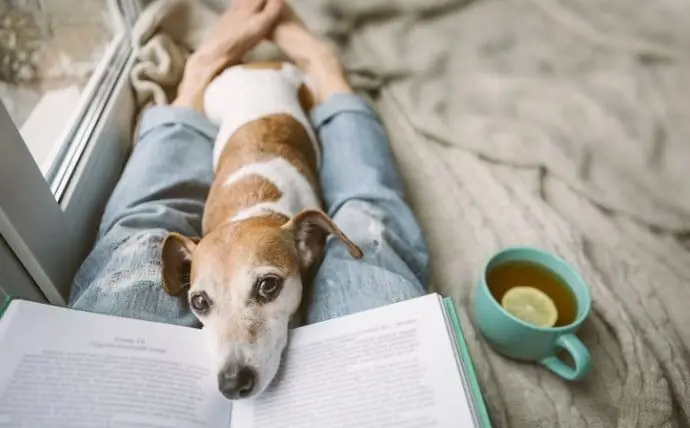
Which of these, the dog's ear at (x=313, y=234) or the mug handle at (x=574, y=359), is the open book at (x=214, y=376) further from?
the mug handle at (x=574, y=359)

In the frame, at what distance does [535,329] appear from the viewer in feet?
2.73

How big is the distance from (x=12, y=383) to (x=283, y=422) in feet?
0.95

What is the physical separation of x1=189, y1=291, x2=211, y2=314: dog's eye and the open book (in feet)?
0.12

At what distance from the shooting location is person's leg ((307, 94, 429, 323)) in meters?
0.82

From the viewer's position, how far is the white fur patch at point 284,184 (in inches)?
36.1

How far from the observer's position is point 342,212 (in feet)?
3.23

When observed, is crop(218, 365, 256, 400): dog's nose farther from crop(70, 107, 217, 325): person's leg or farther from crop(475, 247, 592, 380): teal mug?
crop(475, 247, 592, 380): teal mug

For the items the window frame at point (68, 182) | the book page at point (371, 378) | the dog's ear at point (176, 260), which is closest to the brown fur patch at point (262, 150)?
the dog's ear at point (176, 260)

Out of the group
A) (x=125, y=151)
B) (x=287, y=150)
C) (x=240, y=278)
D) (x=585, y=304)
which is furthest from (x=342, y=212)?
(x=125, y=151)

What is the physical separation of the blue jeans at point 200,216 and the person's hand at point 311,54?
0.08 meters

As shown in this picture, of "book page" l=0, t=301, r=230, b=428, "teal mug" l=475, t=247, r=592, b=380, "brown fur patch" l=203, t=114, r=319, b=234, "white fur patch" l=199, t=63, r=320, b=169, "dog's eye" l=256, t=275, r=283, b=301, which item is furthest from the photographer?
"white fur patch" l=199, t=63, r=320, b=169

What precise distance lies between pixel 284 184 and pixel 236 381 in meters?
0.40

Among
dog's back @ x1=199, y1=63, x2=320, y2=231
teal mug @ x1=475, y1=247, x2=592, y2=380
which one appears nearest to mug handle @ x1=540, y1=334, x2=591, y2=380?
teal mug @ x1=475, y1=247, x2=592, y2=380

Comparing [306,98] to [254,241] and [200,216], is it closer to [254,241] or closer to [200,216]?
[200,216]
